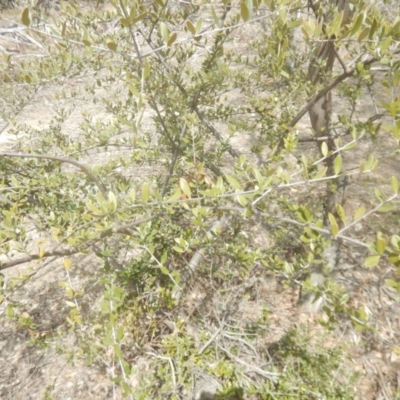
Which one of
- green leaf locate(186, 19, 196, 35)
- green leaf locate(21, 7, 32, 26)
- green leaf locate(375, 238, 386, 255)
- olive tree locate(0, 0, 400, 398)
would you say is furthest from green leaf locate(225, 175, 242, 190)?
green leaf locate(21, 7, 32, 26)

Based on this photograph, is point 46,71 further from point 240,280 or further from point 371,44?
point 240,280

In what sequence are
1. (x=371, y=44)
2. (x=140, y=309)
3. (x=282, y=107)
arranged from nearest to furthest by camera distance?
(x=371, y=44) → (x=282, y=107) → (x=140, y=309)

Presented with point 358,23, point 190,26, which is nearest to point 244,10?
point 190,26

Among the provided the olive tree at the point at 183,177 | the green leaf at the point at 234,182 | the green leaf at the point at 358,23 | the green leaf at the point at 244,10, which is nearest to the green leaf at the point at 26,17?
the olive tree at the point at 183,177

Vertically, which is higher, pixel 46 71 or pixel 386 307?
pixel 46 71

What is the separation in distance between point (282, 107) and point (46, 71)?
4.68ft

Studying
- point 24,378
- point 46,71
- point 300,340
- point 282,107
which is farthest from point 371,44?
point 24,378

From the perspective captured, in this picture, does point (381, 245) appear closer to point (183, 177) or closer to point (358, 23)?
point (358, 23)

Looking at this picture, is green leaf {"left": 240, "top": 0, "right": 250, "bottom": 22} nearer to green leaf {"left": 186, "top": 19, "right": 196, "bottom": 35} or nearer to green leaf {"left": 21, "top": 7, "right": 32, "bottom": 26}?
green leaf {"left": 186, "top": 19, "right": 196, "bottom": 35}

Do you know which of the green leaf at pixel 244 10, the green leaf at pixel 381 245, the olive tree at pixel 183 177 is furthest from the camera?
the olive tree at pixel 183 177

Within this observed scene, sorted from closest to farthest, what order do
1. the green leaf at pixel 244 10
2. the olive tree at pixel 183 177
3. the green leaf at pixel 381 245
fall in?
the green leaf at pixel 381 245, the green leaf at pixel 244 10, the olive tree at pixel 183 177

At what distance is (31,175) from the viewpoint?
229 cm

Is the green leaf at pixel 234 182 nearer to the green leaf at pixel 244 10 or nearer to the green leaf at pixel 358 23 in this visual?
the green leaf at pixel 244 10

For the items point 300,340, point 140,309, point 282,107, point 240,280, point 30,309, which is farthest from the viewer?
point 30,309
